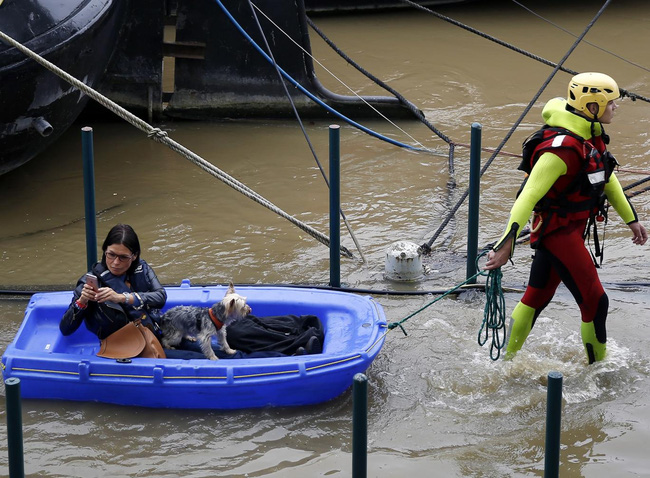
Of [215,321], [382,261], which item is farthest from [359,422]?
[382,261]

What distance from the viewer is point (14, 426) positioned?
3779mm

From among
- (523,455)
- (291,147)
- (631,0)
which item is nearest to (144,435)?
(523,455)

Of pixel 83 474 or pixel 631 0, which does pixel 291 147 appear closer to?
pixel 83 474

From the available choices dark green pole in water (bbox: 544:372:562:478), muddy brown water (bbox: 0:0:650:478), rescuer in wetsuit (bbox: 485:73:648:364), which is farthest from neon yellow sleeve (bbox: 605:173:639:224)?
dark green pole in water (bbox: 544:372:562:478)

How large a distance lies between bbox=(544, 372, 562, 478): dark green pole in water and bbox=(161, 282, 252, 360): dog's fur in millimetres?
2126

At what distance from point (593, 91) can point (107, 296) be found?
112 inches

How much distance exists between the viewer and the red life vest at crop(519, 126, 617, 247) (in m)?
5.04

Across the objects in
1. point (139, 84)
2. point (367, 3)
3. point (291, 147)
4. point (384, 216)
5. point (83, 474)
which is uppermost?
point (367, 3)

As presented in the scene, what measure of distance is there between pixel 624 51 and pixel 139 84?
22.7ft

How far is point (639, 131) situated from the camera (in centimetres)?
1016

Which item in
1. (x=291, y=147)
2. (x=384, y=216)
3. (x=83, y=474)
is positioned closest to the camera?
(x=83, y=474)

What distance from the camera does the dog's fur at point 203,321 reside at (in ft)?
17.5

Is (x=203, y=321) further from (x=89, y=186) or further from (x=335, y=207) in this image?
(x=335, y=207)

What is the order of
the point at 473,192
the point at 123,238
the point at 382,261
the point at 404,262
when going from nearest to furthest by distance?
the point at 123,238, the point at 473,192, the point at 404,262, the point at 382,261
